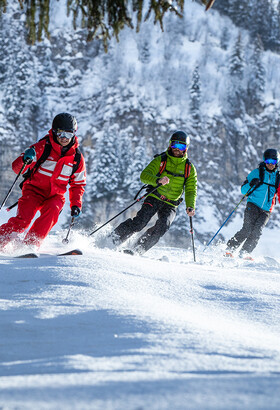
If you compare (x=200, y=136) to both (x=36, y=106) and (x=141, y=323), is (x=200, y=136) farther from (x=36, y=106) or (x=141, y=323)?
(x=141, y=323)

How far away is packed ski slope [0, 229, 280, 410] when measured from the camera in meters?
1.52

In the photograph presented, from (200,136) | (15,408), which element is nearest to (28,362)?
(15,408)

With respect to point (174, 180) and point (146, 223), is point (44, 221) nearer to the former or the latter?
point (146, 223)

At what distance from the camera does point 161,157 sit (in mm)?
7297

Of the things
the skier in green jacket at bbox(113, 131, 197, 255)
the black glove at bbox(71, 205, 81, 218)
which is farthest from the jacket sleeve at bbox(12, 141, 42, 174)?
the skier in green jacket at bbox(113, 131, 197, 255)

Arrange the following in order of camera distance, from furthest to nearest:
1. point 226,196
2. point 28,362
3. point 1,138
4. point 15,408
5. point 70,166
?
point 226,196
point 1,138
point 70,166
point 28,362
point 15,408

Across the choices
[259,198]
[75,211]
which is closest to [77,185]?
[75,211]

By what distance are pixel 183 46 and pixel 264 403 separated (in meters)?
67.5

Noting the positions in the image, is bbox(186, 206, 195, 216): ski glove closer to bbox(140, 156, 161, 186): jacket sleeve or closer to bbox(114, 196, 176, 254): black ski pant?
bbox(114, 196, 176, 254): black ski pant

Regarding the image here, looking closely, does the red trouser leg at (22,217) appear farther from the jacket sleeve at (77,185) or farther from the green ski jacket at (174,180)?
the green ski jacket at (174,180)

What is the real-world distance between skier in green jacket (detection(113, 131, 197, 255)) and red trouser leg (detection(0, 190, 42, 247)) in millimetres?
1812

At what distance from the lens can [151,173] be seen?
23.7 ft

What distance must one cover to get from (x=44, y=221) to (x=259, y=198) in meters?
5.01

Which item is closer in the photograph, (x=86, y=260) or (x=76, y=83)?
(x=86, y=260)
